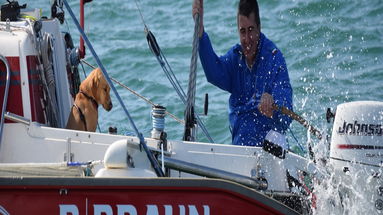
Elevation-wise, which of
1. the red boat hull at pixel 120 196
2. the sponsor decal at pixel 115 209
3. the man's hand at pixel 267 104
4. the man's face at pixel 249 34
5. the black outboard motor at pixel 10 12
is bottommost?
the sponsor decal at pixel 115 209

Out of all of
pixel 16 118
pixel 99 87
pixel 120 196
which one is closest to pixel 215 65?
pixel 99 87

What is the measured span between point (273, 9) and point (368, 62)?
9.58 feet

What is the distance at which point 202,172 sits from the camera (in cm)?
620

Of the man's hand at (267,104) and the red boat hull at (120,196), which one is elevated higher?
the man's hand at (267,104)

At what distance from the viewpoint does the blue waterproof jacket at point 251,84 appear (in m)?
7.21

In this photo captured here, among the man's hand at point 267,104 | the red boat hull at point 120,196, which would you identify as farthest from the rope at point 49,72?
the red boat hull at point 120,196

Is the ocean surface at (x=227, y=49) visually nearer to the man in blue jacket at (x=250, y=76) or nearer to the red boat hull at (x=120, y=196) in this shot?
the man in blue jacket at (x=250, y=76)

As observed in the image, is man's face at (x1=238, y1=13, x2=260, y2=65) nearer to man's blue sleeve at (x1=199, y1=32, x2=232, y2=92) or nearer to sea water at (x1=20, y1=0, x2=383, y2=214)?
man's blue sleeve at (x1=199, y1=32, x2=232, y2=92)

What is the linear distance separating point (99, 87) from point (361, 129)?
2119 millimetres

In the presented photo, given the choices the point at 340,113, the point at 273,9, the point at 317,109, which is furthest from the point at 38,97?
the point at 273,9

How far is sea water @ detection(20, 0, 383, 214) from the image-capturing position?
11.3 m

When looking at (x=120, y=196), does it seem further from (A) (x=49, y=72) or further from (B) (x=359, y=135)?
(A) (x=49, y=72)

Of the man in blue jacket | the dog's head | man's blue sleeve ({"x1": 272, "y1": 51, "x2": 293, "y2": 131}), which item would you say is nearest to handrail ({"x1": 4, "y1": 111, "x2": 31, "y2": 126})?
the dog's head

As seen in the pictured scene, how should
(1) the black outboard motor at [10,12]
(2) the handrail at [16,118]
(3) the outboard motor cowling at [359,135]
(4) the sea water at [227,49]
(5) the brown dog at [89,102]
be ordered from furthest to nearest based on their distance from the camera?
(4) the sea water at [227,49] → (1) the black outboard motor at [10,12] → (5) the brown dog at [89,102] → (2) the handrail at [16,118] → (3) the outboard motor cowling at [359,135]
